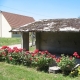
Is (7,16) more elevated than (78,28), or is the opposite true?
(7,16)

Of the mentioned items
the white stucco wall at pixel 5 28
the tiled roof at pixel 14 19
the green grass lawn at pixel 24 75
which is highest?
the tiled roof at pixel 14 19

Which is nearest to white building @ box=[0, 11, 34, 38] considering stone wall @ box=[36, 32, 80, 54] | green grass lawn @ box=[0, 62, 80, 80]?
→ stone wall @ box=[36, 32, 80, 54]

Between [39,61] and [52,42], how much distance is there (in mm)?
6625

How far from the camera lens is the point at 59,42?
52.1 ft

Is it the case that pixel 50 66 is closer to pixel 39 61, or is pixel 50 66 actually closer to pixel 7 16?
pixel 39 61

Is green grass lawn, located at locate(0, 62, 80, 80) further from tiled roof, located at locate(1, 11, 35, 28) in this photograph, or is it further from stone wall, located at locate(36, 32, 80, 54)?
tiled roof, located at locate(1, 11, 35, 28)

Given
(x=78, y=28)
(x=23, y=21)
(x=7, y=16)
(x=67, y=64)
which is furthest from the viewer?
(x=23, y=21)

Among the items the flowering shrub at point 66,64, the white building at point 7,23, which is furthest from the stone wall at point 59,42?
the white building at point 7,23

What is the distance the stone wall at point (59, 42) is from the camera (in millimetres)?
14984

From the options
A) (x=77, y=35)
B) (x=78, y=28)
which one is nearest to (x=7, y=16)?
(x=77, y=35)

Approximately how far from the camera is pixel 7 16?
4491 cm

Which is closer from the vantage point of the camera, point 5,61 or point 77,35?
point 5,61

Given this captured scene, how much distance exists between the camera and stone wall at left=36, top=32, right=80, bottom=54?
1498 cm

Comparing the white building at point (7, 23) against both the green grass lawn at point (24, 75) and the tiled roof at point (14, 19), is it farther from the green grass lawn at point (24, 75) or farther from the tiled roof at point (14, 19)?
the green grass lawn at point (24, 75)
